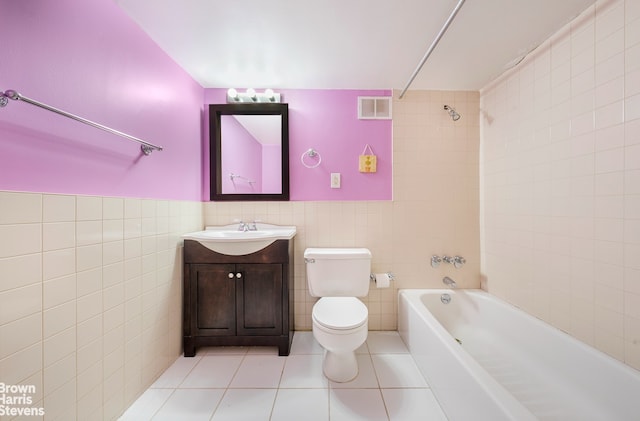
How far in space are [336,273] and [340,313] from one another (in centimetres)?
30

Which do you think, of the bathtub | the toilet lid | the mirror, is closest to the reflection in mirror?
the mirror

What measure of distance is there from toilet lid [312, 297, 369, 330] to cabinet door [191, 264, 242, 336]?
0.63 metres

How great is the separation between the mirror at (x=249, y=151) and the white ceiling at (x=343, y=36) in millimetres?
238

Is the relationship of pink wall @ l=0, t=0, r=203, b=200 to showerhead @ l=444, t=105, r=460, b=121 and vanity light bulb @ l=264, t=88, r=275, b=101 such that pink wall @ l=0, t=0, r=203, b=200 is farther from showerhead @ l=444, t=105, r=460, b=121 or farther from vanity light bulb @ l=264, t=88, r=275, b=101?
showerhead @ l=444, t=105, r=460, b=121

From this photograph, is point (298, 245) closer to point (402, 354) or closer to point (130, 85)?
point (402, 354)

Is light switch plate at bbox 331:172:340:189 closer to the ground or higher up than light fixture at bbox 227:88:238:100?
closer to the ground

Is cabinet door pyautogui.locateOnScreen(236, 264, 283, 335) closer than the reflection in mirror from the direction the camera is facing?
Yes

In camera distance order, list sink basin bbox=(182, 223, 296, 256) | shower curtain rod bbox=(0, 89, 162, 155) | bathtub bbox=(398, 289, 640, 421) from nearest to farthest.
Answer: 1. shower curtain rod bbox=(0, 89, 162, 155)
2. bathtub bbox=(398, 289, 640, 421)
3. sink basin bbox=(182, 223, 296, 256)

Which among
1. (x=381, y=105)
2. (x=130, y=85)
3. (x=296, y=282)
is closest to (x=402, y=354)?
(x=296, y=282)

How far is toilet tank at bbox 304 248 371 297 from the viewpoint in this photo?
5.40 ft

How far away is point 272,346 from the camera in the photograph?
1672mm

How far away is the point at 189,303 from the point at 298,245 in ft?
2.95

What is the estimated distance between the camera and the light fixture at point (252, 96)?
1.83 m

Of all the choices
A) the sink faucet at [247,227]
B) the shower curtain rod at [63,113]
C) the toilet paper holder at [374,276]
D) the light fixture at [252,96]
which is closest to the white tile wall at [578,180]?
the toilet paper holder at [374,276]
